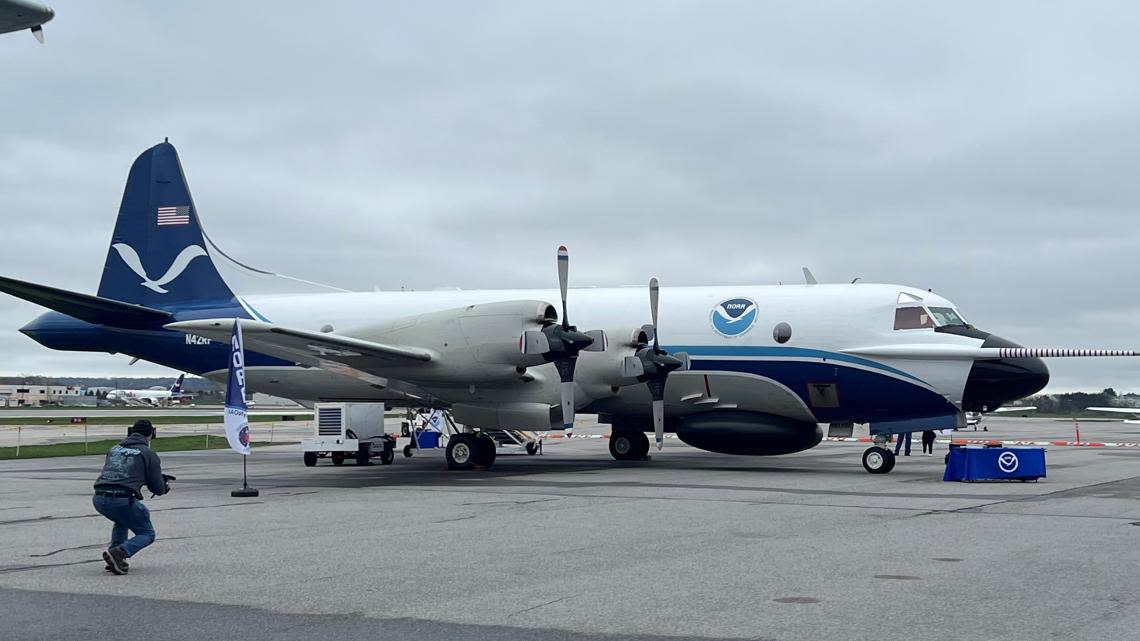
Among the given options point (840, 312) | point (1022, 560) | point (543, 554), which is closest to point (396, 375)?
point (840, 312)

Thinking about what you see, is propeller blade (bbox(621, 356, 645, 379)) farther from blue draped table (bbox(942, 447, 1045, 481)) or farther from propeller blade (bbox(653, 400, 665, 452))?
blue draped table (bbox(942, 447, 1045, 481))

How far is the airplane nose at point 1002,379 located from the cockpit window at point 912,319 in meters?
1.24

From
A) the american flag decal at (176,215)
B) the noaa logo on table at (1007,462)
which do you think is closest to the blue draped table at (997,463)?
the noaa logo on table at (1007,462)

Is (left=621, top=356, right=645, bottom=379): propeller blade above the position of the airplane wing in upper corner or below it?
below

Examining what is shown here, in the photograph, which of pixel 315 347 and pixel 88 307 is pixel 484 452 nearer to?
pixel 315 347

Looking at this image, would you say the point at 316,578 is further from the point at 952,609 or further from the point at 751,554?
the point at 952,609

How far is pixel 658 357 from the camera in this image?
2264cm

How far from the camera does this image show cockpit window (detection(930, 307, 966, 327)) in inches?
875

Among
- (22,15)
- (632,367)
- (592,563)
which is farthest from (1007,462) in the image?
(22,15)

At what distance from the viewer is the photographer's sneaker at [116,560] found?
9836 mm

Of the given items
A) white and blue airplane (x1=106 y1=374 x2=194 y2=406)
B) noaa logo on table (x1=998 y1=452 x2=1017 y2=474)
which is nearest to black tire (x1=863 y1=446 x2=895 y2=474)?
noaa logo on table (x1=998 y1=452 x2=1017 y2=474)

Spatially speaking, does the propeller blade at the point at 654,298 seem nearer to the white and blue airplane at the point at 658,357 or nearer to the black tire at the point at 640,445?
the white and blue airplane at the point at 658,357

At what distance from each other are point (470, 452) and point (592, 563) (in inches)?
537

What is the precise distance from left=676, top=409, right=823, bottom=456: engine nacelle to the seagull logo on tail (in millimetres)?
13708
